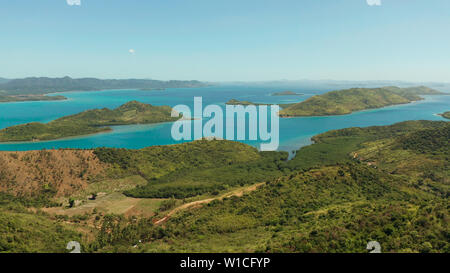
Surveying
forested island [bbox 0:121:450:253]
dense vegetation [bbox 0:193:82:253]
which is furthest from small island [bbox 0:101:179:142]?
dense vegetation [bbox 0:193:82:253]

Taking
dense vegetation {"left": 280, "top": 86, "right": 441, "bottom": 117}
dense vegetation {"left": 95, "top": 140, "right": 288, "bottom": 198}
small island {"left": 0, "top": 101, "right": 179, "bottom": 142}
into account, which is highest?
dense vegetation {"left": 280, "top": 86, "right": 441, "bottom": 117}

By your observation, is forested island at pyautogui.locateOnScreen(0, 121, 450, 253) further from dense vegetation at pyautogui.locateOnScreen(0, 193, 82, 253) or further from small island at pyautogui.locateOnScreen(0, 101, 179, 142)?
small island at pyautogui.locateOnScreen(0, 101, 179, 142)

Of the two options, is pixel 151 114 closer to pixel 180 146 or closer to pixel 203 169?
pixel 180 146

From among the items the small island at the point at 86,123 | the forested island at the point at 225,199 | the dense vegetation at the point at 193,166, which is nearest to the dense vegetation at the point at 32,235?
the forested island at the point at 225,199

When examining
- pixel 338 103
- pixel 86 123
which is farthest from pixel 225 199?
pixel 338 103

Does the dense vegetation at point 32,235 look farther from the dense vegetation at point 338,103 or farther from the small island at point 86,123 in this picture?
the dense vegetation at point 338,103
